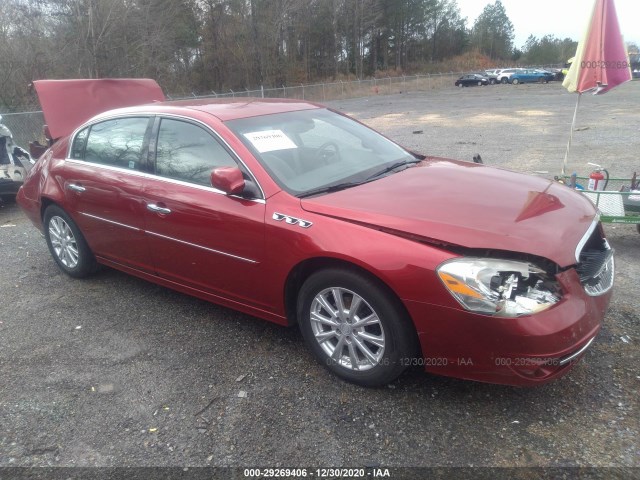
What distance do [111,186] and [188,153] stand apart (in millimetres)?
844

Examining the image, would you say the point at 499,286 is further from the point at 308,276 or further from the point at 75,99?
the point at 75,99

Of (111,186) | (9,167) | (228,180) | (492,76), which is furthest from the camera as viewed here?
(492,76)

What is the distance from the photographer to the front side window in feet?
11.9

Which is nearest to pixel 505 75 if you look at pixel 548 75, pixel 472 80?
pixel 472 80

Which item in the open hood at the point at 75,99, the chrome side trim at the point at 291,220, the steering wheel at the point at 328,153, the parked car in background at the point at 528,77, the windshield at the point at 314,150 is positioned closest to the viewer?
the chrome side trim at the point at 291,220

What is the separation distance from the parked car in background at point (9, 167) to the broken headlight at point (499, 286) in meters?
7.70

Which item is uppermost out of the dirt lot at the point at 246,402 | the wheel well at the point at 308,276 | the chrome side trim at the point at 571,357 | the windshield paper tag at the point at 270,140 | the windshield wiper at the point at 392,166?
the windshield paper tag at the point at 270,140

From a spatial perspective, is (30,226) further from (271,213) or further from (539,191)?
(539,191)

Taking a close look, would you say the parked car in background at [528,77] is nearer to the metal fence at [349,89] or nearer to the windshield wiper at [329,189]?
the metal fence at [349,89]

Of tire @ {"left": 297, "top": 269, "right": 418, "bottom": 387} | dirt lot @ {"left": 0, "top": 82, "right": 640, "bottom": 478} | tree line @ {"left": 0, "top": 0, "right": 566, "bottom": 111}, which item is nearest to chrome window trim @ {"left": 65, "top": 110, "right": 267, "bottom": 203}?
tire @ {"left": 297, "top": 269, "right": 418, "bottom": 387}

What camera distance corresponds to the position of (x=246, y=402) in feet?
10.2

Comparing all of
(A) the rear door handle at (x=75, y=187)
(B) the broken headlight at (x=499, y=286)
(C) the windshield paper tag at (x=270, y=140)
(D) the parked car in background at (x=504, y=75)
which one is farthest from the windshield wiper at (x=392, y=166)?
(D) the parked car in background at (x=504, y=75)

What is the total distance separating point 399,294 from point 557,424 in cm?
107

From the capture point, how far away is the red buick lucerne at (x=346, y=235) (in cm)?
266
